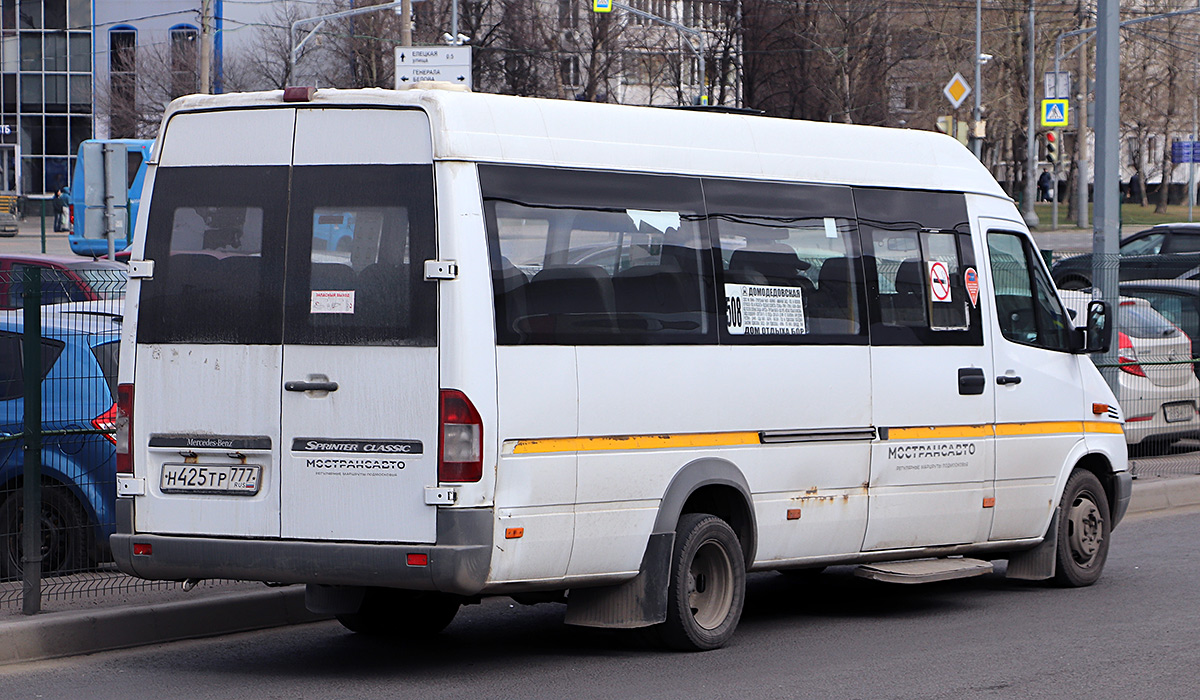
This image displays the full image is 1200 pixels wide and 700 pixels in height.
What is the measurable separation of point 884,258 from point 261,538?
3620 mm

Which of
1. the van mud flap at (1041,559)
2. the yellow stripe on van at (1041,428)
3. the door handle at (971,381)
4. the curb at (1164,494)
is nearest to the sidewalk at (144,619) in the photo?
the door handle at (971,381)

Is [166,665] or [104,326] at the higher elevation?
[104,326]

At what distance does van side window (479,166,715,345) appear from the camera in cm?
696

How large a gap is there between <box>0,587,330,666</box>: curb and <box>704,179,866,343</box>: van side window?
2.85 meters

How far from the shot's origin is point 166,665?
24.9 ft

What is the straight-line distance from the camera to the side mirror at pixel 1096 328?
9.80m

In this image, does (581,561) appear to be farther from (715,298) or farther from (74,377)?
(74,377)

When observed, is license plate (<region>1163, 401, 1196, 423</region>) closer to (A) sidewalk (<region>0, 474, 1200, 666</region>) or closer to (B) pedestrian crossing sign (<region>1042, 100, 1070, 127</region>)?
(A) sidewalk (<region>0, 474, 1200, 666</region>)

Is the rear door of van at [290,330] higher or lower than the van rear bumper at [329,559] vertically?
higher

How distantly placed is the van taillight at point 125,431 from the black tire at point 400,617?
145 centimetres

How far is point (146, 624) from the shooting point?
8.11 meters

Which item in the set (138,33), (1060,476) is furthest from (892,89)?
(1060,476)

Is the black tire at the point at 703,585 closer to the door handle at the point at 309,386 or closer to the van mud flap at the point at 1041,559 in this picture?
the door handle at the point at 309,386

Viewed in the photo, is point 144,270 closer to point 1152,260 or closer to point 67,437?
point 67,437
